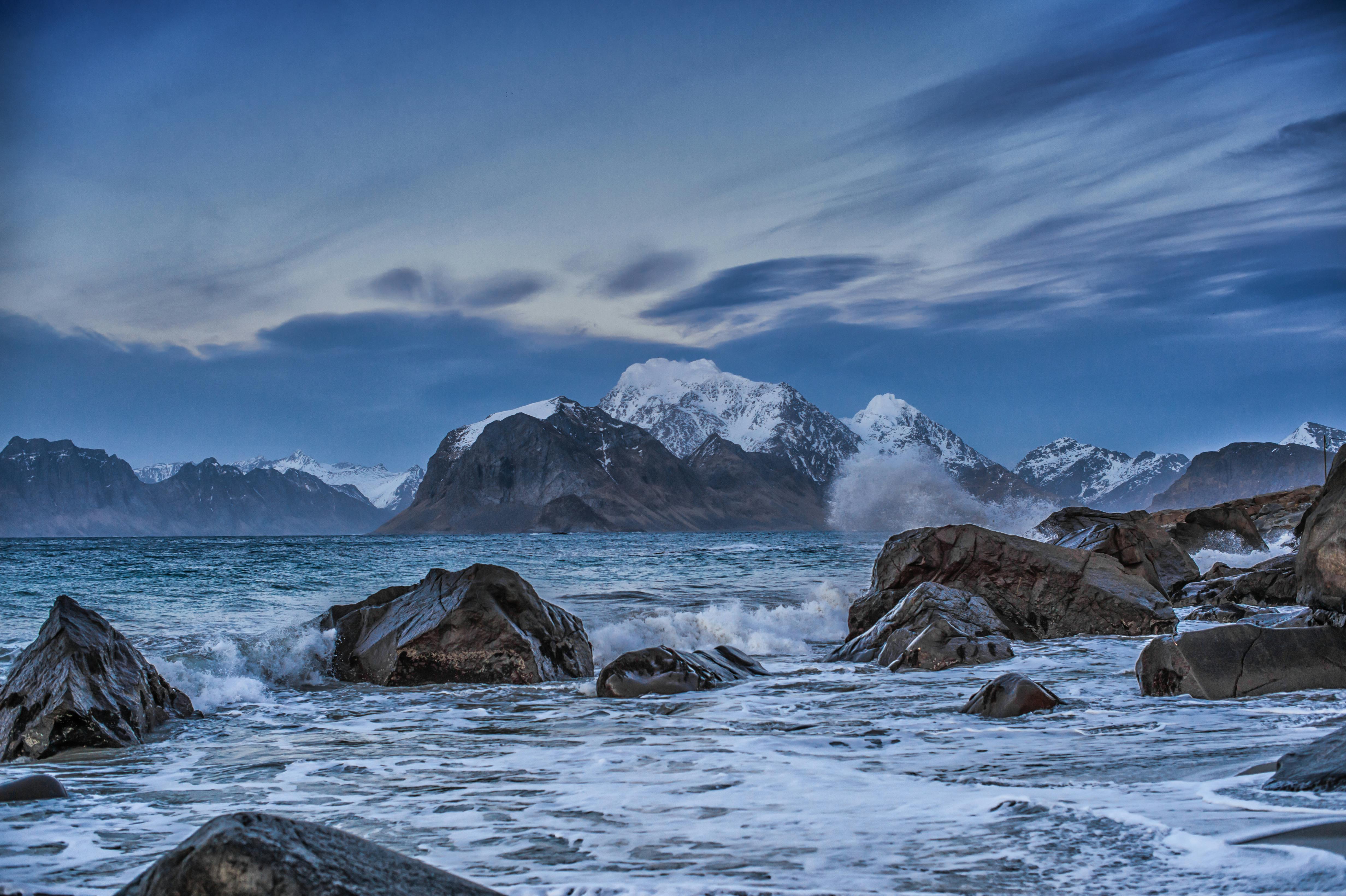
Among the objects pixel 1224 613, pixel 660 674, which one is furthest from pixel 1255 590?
pixel 660 674

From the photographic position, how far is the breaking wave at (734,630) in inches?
645

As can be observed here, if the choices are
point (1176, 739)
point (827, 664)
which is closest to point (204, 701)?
point (827, 664)

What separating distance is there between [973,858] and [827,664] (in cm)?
947

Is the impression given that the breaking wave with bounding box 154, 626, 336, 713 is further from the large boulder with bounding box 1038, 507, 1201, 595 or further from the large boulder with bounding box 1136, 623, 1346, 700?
the large boulder with bounding box 1038, 507, 1201, 595

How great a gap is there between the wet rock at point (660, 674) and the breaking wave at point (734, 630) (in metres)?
3.21

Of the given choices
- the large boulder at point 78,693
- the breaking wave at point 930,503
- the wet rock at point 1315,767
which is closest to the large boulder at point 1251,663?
the wet rock at point 1315,767

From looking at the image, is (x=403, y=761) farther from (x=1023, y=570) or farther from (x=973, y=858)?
(x=1023, y=570)

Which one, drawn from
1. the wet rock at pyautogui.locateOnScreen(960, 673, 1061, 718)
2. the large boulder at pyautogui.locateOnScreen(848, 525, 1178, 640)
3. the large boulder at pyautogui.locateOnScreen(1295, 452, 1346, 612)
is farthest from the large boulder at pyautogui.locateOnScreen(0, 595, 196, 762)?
the large boulder at pyautogui.locateOnScreen(1295, 452, 1346, 612)

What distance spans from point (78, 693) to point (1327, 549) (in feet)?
39.6

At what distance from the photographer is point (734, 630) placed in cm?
1775

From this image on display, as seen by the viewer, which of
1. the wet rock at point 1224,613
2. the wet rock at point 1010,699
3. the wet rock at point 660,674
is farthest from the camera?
the wet rock at point 1224,613

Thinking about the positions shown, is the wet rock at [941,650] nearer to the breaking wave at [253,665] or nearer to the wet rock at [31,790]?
the breaking wave at [253,665]

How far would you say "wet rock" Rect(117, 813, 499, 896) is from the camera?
2631mm

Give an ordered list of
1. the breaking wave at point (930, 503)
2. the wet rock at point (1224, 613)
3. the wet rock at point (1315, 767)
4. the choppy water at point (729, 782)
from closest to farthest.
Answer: the choppy water at point (729, 782) < the wet rock at point (1315, 767) < the wet rock at point (1224, 613) < the breaking wave at point (930, 503)
